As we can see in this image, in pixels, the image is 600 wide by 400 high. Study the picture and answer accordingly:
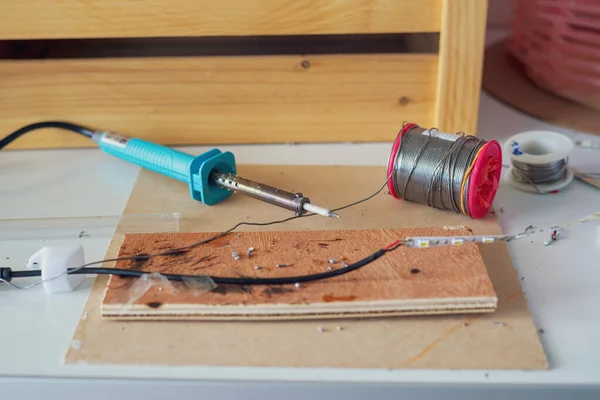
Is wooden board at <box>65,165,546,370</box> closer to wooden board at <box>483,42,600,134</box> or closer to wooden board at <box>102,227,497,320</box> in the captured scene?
wooden board at <box>102,227,497,320</box>

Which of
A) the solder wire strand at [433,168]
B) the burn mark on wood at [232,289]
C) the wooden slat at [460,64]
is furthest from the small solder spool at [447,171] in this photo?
the burn mark on wood at [232,289]

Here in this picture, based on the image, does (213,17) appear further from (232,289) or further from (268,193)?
(232,289)

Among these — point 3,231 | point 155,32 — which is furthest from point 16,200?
point 155,32

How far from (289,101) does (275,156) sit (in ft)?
0.22

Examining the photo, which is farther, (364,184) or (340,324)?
(364,184)

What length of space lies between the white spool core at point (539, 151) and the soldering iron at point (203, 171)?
0.72 ft

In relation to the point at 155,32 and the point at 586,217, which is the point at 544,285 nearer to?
the point at 586,217

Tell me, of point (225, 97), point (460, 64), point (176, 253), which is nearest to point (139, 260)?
point (176, 253)

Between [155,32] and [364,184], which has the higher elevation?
[155,32]

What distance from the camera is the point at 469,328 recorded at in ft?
1.77

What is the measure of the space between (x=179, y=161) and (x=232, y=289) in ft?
0.71

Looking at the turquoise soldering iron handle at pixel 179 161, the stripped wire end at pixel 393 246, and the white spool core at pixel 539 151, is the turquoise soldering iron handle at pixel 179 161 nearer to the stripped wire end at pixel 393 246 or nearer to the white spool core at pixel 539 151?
the stripped wire end at pixel 393 246

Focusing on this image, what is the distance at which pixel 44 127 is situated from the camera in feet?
2.71

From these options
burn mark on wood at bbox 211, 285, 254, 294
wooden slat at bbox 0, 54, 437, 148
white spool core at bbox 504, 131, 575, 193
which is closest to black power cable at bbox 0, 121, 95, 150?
wooden slat at bbox 0, 54, 437, 148
